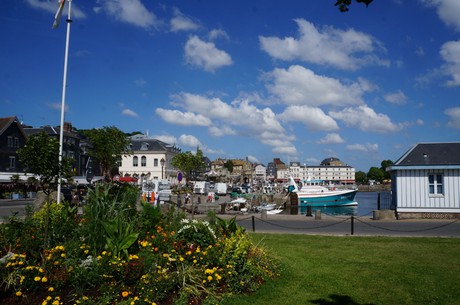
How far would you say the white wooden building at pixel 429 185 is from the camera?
24141 millimetres

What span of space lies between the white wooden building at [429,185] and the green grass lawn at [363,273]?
9701mm

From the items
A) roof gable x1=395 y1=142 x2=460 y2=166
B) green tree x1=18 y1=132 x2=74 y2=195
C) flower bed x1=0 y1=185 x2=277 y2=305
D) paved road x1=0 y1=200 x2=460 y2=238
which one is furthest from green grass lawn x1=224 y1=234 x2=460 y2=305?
roof gable x1=395 y1=142 x2=460 y2=166

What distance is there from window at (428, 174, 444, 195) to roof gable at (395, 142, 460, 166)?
0.88m

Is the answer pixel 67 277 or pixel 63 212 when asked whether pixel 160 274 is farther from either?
pixel 63 212

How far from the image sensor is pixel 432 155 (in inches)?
1001

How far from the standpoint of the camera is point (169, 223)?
10781 millimetres

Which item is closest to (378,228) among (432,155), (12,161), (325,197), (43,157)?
(432,155)

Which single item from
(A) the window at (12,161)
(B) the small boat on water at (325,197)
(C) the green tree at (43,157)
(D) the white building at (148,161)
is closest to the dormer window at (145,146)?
(D) the white building at (148,161)

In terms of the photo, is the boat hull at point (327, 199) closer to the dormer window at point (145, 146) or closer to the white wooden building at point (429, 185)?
the white wooden building at point (429, 185)

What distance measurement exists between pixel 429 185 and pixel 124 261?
22774mm

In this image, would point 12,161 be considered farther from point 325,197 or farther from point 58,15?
point 325,197

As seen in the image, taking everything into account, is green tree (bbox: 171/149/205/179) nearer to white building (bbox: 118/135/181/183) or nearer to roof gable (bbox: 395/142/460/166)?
white building (bbox: 118/135/181/183)

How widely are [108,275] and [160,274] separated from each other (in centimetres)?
101

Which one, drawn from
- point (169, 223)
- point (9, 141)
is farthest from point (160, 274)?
point (9, 141)
